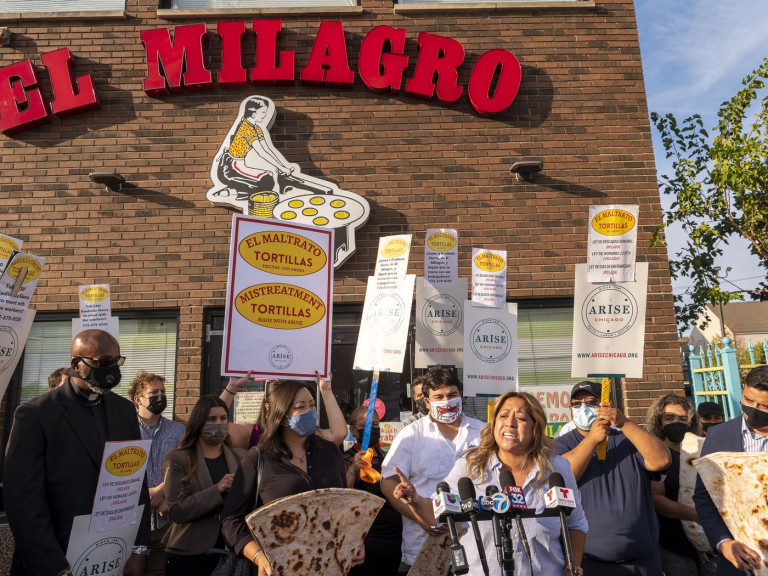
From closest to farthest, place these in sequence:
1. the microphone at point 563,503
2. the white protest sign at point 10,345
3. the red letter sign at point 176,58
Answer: the microphone at point 563,503
the white protest sign at point 10,345
the red letter sign at point 176,58

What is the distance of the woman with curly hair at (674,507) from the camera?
4190mm

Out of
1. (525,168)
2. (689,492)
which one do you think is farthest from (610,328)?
(525,168)

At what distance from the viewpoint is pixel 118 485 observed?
3324 mm

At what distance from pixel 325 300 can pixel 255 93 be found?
16.5 ft

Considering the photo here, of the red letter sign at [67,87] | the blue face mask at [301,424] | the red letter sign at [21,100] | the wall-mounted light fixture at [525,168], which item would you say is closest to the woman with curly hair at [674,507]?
the blue face mask at [301,424]

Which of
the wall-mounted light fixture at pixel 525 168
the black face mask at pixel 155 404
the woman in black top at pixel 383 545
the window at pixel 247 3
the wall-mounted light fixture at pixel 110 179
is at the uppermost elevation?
the window at pixel 247 3

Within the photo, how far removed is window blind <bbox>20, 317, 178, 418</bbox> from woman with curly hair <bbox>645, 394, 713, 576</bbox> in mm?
5628

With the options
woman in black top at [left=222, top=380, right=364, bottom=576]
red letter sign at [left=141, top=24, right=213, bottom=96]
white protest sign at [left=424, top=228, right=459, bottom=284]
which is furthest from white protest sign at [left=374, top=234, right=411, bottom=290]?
red letter sign at [left=141, top=24, right=213, bottom=96]

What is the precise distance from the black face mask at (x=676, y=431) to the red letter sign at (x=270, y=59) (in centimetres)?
627

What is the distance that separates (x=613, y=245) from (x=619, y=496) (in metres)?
1.76

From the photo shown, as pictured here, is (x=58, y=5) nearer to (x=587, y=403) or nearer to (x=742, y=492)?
(x=587, y=403)

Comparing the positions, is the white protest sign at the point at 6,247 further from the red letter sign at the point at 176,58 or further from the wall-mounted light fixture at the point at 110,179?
the red letter sign at the point at 176,58

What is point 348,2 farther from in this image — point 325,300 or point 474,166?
point 325,300

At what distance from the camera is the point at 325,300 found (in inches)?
176
